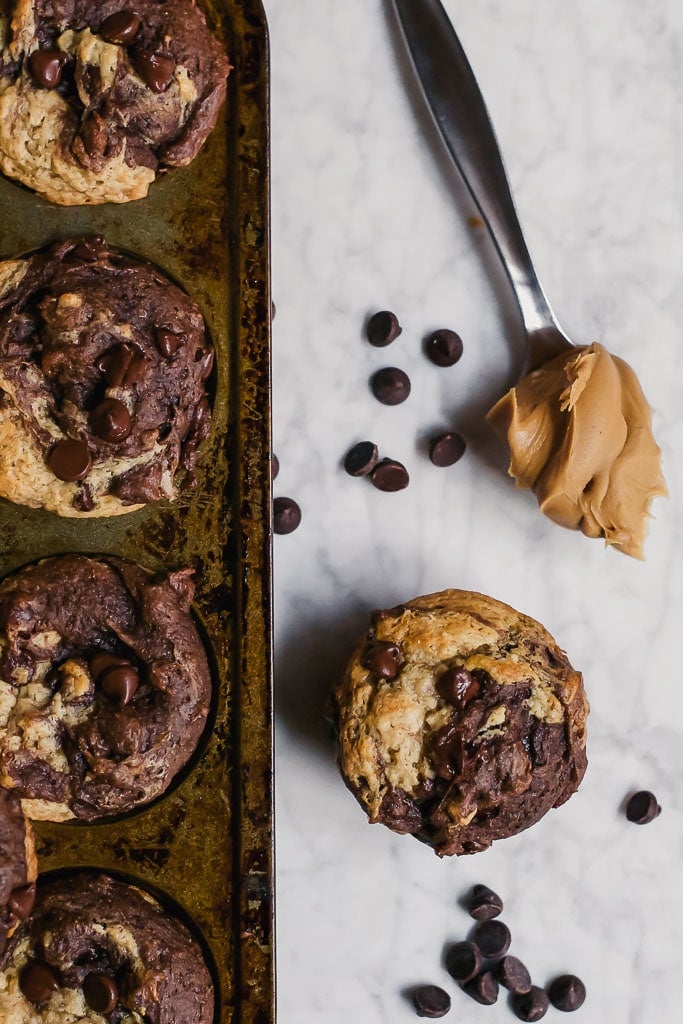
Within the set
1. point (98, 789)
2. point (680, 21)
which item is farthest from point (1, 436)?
point (680, 21)

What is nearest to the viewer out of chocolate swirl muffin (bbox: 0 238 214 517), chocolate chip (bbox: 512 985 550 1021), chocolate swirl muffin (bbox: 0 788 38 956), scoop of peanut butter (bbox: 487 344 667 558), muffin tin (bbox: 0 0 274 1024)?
chocolate swirl muffin (bbox: 0 788 38 956)

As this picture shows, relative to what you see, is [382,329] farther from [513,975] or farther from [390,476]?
[513,975]

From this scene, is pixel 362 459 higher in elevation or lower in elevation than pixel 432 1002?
higher

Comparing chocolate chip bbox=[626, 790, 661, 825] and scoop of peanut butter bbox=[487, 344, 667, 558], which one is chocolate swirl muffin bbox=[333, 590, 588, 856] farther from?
chocolate chip bbox=[626, 790, 661, 825]

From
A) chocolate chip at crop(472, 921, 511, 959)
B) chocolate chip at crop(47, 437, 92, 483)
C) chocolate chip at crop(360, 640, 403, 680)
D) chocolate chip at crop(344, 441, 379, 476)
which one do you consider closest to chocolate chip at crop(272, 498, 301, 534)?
chocolate chip at crop(344, 441, 379, 476)

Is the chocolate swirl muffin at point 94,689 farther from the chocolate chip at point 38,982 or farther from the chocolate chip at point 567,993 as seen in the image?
the chocolate chip at point 567,993

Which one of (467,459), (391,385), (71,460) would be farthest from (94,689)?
(467,459)
